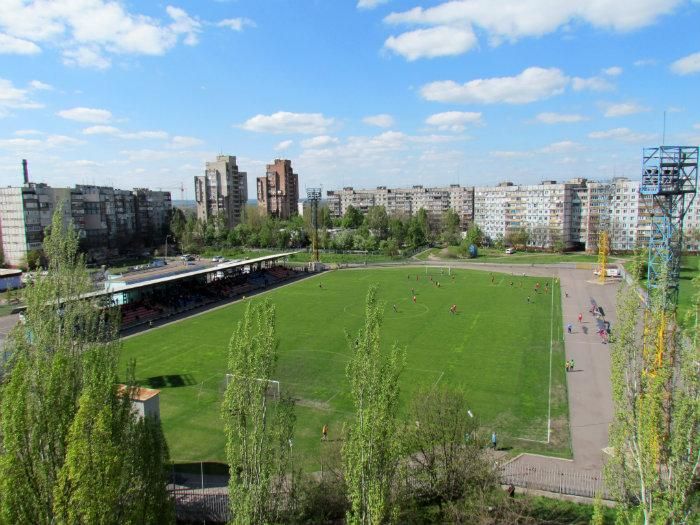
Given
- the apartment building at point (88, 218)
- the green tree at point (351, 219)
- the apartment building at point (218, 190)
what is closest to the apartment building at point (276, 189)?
the apartment building at point (218, 190)

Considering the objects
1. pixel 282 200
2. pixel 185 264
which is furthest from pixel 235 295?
pixel 282 200

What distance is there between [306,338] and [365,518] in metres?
28.4

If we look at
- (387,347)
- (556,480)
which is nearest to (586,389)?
(556,480)

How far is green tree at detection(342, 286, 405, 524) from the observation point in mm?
12773

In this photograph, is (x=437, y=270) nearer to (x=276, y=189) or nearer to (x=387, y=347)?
(x=387, y=347)

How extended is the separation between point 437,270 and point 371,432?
71480mm

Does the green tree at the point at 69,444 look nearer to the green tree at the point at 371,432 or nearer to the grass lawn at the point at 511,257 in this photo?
the green tree at the point at 371,432

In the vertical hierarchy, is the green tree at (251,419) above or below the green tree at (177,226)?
below

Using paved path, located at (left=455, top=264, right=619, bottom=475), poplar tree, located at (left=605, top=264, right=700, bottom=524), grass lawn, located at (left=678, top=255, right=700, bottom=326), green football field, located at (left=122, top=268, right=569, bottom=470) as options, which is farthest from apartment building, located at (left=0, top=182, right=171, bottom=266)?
grass lawn, located at (left=678, top=255, right=700, bottom=326)

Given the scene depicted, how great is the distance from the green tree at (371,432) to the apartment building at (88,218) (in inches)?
2752

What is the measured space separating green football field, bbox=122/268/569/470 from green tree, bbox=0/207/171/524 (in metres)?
5.00

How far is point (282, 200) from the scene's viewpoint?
175750mm

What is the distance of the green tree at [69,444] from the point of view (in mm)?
10797

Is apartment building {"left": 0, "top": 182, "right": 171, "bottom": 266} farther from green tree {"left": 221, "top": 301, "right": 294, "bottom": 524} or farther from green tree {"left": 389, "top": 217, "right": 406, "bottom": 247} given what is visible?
green tree {"left": 221, "top": 301, "right": 294, "bottom": 524}
